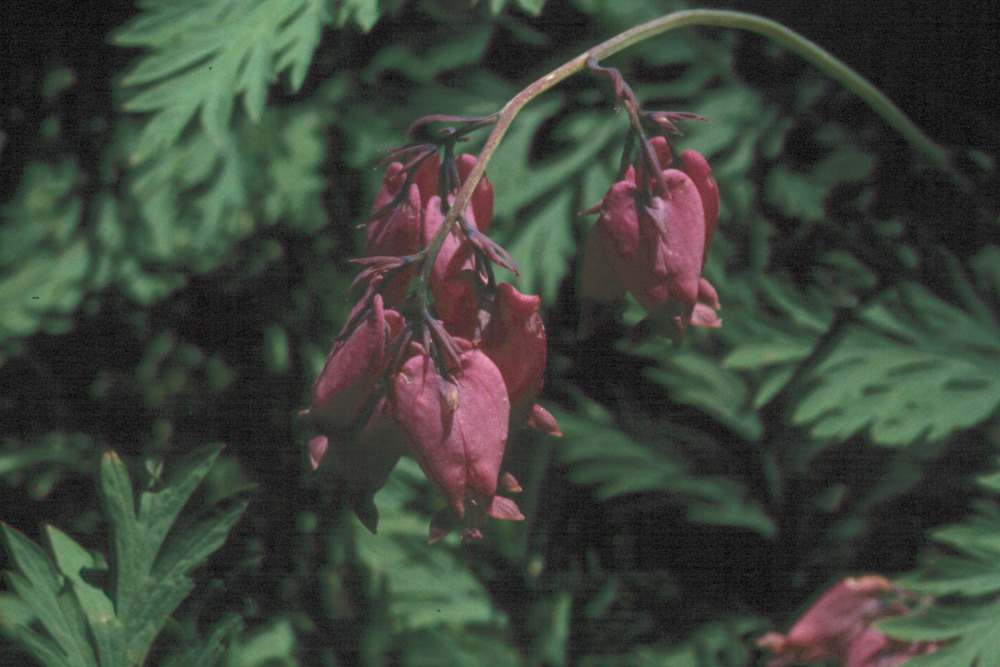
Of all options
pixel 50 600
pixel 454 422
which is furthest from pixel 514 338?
pixel 50 600

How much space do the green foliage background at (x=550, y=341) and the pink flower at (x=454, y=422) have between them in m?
0.69

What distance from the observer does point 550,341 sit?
5.21 ft

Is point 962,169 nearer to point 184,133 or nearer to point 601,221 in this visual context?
point 601,221

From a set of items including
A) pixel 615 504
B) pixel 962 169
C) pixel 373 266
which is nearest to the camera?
pixel 373 266

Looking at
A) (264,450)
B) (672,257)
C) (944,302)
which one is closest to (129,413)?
(264,450)

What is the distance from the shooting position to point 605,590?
1.49 metres

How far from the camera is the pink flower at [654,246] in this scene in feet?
2.82

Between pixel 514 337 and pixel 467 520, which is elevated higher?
pixel 514 337

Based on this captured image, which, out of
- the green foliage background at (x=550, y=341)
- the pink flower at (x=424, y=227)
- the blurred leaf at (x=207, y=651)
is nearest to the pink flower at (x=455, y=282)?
the pink flower at (x=424, y=227)

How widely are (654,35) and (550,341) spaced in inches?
22.9

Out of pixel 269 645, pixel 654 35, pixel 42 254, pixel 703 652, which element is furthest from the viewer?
pixel 42 254

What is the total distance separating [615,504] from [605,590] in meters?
0.19

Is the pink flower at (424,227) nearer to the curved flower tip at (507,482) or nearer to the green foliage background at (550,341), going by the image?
the curved flower tip at (507,482)

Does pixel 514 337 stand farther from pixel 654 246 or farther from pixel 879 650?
pixel 879 650
